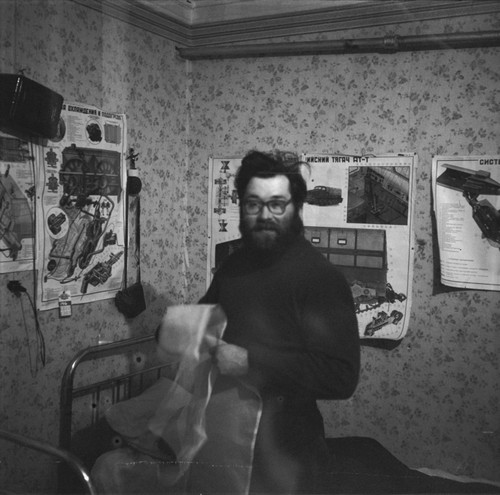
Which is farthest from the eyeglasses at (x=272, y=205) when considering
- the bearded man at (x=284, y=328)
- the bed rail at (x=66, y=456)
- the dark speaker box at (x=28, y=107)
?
the bed rail at (x=66, y=456)

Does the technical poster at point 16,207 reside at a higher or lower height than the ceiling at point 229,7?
lower

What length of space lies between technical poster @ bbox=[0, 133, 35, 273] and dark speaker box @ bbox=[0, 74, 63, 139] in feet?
0.09

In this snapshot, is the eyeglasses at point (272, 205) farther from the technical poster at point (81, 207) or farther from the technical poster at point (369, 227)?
the technical poster at point (81, 207)

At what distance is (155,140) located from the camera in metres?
0.84

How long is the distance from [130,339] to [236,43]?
0.50 metres

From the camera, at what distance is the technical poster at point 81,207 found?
31.9 inches

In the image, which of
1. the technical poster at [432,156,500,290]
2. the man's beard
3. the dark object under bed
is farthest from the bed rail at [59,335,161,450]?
the technical poster at [432,156,500,290]

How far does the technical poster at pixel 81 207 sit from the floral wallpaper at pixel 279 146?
3 cm

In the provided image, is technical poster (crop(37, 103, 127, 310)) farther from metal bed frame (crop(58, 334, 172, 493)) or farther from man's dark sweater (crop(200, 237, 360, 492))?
man's dark sweater (crop(200, 237, 360, 492))

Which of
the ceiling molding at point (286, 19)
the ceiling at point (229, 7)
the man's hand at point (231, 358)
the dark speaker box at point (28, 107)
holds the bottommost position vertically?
the man's hand at point (231, 358)

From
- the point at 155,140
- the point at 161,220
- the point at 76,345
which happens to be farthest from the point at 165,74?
the point at 76,345

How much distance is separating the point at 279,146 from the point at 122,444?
0.53m

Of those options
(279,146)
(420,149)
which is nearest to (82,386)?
(279,146)

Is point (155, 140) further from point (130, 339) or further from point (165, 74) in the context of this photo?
point (130, 339)
